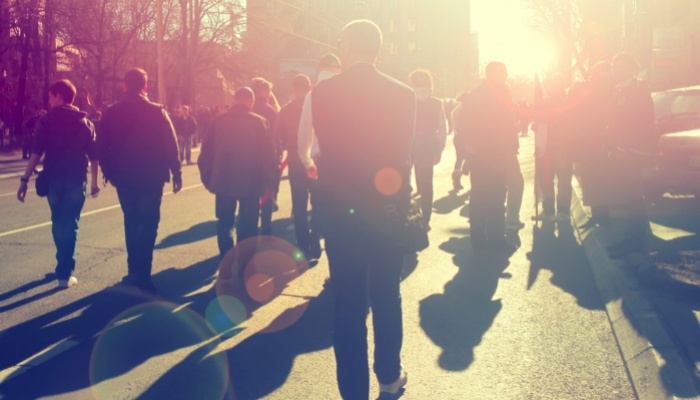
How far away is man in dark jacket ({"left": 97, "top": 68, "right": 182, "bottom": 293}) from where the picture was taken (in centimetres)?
723

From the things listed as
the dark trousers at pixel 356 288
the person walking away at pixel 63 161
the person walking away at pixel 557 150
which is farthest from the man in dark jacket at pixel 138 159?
the person walking away at pixel 557 150

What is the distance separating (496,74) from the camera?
8.93 metres

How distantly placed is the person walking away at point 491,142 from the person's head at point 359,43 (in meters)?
4.55

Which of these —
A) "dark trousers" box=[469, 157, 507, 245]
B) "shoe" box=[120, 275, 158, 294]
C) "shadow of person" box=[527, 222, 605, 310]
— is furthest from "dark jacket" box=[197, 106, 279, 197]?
"shadow of person" box=[527, 222, 605, 310]

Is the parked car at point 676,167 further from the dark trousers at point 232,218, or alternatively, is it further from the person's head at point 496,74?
the dark trousers at point 232,218

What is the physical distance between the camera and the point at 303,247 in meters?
9.11

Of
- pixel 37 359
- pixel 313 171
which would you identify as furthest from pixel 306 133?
pixel 37 359

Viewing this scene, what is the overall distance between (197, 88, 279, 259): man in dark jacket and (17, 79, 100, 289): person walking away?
3.57ft

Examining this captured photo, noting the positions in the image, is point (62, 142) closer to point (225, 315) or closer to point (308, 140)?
point (225, 315)

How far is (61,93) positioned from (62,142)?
0.45 m

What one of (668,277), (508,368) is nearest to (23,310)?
(508,368)

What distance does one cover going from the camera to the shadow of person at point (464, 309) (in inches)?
223

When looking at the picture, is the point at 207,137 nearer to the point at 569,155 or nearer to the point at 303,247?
the point at 303,247

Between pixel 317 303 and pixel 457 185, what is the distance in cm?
1054
